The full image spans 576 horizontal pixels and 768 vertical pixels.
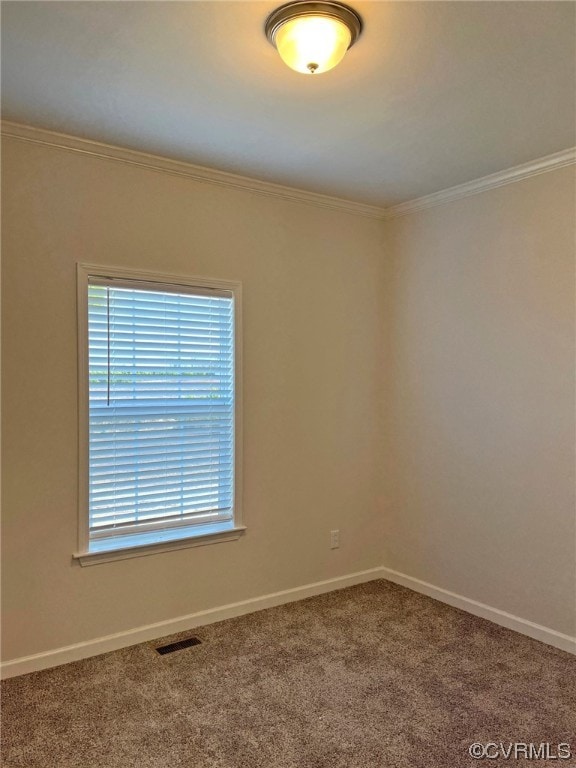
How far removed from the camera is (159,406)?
313 cm

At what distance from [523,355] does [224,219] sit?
1.89m

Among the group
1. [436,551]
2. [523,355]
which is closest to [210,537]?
[436,551]

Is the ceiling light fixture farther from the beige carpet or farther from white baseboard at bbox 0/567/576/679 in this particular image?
white baseboard at bbox 0/567/576/679

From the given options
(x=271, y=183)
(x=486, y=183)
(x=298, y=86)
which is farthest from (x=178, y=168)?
(x=486, y=183)

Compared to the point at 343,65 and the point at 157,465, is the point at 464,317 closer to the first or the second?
the point at 343,65

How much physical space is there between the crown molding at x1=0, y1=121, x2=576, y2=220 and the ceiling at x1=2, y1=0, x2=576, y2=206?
7cm

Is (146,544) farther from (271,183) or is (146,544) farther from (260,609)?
(271,183)

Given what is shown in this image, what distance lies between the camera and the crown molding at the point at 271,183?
9.00ft

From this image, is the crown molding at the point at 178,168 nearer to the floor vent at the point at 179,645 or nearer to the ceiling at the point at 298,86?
the ceiling at the point at 298,86

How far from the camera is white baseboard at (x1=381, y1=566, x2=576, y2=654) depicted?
9.91 feet

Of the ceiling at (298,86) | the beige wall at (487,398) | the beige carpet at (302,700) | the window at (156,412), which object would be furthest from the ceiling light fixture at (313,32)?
the beige carpet at (302,700)

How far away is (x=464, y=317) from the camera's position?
11.6ft

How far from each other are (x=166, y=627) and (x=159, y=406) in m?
1.23

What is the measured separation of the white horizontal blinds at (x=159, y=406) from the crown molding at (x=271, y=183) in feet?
2.13
